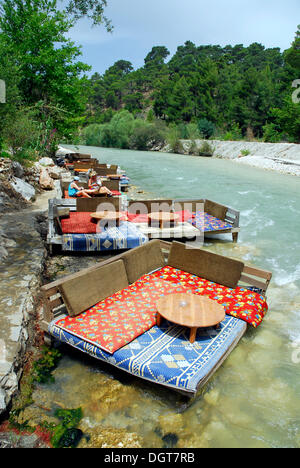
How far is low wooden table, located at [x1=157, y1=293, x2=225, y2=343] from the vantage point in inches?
141

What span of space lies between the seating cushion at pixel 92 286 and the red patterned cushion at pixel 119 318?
8cm

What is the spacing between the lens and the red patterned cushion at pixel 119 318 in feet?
11.6

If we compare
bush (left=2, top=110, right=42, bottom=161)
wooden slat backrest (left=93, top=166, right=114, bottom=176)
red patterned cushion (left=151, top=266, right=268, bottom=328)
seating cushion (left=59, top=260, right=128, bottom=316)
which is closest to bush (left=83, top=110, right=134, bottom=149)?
wooden slat backrest (left=93, top=166, right=114, bottom=176)

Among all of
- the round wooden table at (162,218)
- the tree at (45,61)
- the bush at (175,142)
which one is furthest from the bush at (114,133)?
the round wooden table at (162,218)

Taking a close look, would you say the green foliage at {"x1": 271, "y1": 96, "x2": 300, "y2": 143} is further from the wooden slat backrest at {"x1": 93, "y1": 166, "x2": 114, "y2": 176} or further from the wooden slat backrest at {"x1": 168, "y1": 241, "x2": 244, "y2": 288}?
the wooden slat backrest at {"x1": 168, "y1": 241, "x2": 244, "y2": 288}

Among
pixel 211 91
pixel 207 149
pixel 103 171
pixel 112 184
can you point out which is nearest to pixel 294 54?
pixel 207 149

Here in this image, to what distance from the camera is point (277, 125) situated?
44531 millimetres

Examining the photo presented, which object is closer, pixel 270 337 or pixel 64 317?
pixel 64 317

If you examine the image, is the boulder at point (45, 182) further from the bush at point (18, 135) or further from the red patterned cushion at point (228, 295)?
the red patterned cushion at point (228, 295)

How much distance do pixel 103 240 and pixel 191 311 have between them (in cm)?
344

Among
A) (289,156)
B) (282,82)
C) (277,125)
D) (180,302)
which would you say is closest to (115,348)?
→ (180,302)

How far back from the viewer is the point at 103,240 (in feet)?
22.4
